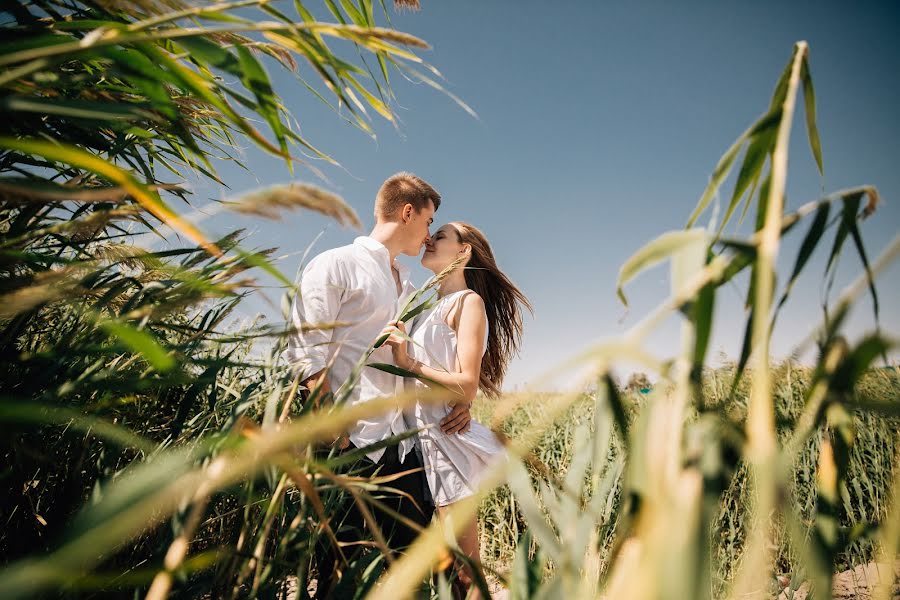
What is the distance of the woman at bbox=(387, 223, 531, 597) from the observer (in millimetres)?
2213

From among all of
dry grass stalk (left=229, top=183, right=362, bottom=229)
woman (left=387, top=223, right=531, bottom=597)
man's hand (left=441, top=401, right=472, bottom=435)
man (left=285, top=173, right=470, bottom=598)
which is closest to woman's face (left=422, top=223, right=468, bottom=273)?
woman (left=387, top=223, right=531, bottom=597)

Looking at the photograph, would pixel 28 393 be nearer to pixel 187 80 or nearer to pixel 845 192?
pixel 187 80

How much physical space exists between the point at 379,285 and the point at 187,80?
6.24 ft

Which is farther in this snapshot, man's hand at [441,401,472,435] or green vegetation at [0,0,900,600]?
man's hand at [441,401,472,435]

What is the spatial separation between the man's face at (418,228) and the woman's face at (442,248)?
74 mm

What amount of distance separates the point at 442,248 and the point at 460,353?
3.24 feet

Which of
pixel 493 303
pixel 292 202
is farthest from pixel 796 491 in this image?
pixel 292 202

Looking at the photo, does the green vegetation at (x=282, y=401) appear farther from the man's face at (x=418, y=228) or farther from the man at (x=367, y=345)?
the man's face at (x=418, y=228)

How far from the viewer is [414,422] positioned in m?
2.43

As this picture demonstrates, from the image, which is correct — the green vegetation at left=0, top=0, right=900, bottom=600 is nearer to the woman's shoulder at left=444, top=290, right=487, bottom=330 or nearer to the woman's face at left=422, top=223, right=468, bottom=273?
the woman's shoulder at left=444, top=290, right=487, bottom=330

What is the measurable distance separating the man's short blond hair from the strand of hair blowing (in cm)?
32

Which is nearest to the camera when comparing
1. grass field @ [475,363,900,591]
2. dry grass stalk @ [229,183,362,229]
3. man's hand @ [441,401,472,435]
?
dry grass stalk @ [229,183,362,229]

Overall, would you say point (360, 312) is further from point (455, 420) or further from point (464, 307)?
point (455, 420)

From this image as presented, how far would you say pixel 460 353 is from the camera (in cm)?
242
